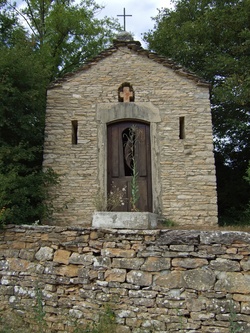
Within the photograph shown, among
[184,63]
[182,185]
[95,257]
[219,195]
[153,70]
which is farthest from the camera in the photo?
[184,63]

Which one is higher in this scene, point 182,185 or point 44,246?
point 182,185

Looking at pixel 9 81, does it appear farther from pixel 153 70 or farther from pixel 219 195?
pixel 219 195

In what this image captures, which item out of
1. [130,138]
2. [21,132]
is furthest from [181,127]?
[21,132]

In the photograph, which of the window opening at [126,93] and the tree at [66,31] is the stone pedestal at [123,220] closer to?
the window opening at [126,93]

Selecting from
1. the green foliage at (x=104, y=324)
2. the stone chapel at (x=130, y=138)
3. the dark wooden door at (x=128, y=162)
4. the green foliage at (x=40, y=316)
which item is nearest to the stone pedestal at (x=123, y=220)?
the green foliage at (x=104, y=324)

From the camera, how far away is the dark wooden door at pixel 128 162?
7.91 meters

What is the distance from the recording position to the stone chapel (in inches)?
303

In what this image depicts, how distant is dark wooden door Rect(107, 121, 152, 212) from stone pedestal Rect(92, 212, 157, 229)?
290 cm

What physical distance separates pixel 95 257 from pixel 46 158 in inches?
148

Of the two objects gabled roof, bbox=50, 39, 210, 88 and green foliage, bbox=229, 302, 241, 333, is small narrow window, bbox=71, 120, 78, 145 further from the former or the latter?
green foliage, bbox=229, 302, 241, 333

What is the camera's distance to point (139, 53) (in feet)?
28.2

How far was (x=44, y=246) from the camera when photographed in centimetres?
498

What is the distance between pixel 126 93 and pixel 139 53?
116 cm

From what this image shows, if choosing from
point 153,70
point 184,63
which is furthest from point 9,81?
point 184,63
